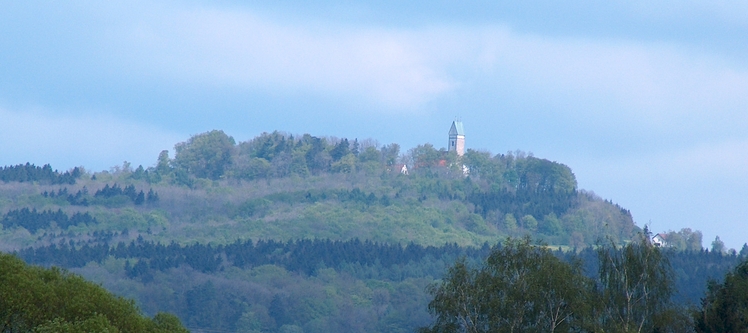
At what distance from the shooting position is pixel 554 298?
40156 mm

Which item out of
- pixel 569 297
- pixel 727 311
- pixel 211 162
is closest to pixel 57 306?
pixel 569 297

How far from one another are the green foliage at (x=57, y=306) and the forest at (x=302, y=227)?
268 ft

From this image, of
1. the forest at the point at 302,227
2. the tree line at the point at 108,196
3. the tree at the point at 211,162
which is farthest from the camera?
the tree at the point at 211,162

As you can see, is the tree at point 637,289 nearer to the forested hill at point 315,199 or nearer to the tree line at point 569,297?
the tree line at point 569,297

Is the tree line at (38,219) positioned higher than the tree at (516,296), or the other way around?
the tree line at (38,219)

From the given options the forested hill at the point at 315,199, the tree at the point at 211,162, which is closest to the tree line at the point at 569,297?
the forested hill at the point at 315,199

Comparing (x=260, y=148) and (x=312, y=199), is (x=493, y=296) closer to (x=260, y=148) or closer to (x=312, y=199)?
(x=312, y=199)

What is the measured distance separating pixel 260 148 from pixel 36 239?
50.6 metres

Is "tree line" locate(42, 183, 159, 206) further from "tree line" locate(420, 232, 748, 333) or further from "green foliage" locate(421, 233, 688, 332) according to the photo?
"green foliage" locate(421, 233, 688, 332)

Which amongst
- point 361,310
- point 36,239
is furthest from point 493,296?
point 36,239

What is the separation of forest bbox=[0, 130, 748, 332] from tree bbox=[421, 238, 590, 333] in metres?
72.2

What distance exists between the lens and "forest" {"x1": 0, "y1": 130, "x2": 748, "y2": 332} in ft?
417

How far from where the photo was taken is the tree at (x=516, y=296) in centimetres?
3997

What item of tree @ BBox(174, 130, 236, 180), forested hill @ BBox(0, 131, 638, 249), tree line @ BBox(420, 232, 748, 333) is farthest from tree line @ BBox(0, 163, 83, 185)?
tree line @ BBox(420, 232, 748, 333)
